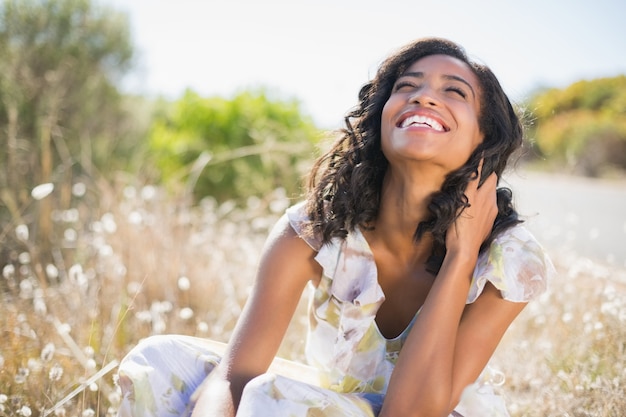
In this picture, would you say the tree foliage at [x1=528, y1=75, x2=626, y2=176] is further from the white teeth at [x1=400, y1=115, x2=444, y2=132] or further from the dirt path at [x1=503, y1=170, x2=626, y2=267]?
the white teeth at [x1=400, y1=115, x2=444, y2=132]

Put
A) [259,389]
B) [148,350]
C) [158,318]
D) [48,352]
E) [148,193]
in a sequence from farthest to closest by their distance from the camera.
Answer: [148,193] < [158,318] < [48,352] < [148,350] < [259,389]

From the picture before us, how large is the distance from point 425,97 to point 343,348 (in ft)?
3.09

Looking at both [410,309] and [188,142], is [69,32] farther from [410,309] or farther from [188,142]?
[410,309]

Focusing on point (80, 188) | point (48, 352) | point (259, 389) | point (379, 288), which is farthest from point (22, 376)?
point (80, 188)

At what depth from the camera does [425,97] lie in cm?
209

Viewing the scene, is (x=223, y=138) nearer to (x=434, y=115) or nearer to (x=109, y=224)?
(x=109, y=224)

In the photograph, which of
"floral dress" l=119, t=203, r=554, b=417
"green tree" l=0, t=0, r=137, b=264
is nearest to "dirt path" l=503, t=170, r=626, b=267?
"floral dress" l=119, t=203, r=554, b=417

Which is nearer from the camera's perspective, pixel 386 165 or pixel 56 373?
pixel 56 373

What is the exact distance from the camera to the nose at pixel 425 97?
2080mm

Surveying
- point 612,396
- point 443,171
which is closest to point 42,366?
point 443,171

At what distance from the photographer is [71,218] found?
12.2 feet

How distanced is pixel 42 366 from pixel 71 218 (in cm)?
151

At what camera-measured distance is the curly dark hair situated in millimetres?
2172

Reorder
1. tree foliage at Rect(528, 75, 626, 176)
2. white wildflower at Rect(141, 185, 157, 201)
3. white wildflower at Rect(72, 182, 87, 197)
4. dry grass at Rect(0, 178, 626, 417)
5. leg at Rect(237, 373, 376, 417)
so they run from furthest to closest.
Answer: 1. tree foliage at Rect(528, 75, 626, 176)
2. white wildflower at Rect(72, 182, 87, 197)
3. white wildflower at Rect(141, 185, 157, 201)
4. dry grass at Rect(0, 178, 626, 417)
5. leg at Rect(237, 373, 376, 417)
